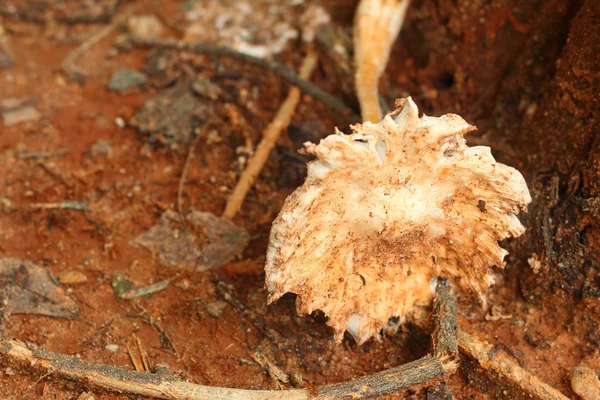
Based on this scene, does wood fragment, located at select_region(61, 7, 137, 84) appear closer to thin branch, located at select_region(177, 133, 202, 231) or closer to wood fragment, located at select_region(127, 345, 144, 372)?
thin branch, located at select_region(177, 133, 202, 231)

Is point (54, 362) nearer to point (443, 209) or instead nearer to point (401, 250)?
point (401, 250)

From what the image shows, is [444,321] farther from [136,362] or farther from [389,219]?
[136,362]

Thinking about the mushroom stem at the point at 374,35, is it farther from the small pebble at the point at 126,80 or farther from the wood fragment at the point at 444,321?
the small pebble at the point at 126,80

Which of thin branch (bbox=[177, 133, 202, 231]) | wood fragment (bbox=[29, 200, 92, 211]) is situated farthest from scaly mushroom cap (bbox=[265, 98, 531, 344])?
wood fragment (bbox=[29, 200, 92, 211])

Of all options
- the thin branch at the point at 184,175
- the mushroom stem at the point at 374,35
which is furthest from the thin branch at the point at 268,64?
the thin branch at the point at 184,175

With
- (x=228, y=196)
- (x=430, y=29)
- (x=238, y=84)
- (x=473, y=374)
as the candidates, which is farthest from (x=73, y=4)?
(x=473, y=374)
